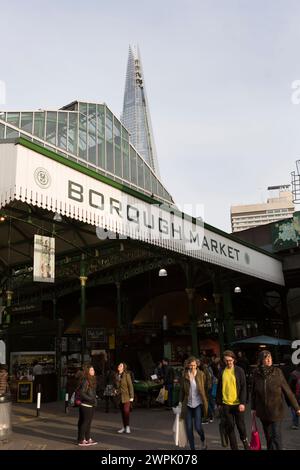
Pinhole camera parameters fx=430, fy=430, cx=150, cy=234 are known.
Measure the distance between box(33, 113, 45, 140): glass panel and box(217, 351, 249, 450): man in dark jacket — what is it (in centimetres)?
2958

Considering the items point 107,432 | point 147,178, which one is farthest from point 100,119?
point 107,432

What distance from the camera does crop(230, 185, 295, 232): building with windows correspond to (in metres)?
166

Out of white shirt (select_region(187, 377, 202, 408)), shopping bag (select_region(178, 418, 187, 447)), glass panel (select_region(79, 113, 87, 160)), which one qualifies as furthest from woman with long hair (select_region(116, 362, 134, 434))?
glass panel (select_region(79, 113, 87, 160))

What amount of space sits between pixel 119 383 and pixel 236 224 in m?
168

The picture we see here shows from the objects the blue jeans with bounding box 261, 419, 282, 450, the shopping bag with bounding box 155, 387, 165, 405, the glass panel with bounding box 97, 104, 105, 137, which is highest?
the glass panel with bounding box 97, 104, 105, 137

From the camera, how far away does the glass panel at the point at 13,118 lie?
3138cm

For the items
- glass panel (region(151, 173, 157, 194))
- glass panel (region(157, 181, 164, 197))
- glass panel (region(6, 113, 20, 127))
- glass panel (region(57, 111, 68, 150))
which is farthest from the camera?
glass panel (region(157, 181, 164, 197))

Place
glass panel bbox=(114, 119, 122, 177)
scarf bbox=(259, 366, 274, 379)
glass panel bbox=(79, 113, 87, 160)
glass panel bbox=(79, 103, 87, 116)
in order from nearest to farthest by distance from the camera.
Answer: scarf bbox=(259, 366, 274, 379), glass panel bbox=(79, 113, 87, 160), glass panel bbox=(79, 103, 87, 116), glass panel bbox=(114, 119, 122, 177)

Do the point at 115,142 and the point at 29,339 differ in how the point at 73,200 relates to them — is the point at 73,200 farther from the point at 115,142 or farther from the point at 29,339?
the point at 115,142

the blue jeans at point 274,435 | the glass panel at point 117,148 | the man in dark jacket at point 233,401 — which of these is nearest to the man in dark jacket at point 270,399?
the blue jeans at point 274,435

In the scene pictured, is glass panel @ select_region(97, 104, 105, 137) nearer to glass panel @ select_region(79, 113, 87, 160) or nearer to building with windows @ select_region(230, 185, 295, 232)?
glass panel @ select_region(79, 113, 87, 160)

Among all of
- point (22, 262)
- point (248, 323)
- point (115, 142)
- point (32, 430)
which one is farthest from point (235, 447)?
point (115, 142)

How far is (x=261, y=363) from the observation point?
6.73 metres

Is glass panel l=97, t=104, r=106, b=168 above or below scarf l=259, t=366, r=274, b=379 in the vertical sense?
above
